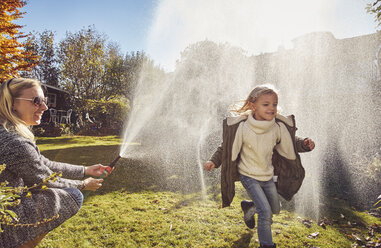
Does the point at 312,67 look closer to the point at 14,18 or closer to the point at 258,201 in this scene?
Result: the point at 258,201

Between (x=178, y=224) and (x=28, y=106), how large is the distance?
10.1 feet

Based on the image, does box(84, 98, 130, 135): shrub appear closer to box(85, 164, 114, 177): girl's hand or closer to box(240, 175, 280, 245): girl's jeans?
box(85, 164, 114, 177): girl's hand

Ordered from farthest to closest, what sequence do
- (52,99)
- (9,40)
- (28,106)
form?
(52,99) < (9,40) < (28,106)

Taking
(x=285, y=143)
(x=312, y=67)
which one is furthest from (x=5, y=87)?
(x=312, y=67)

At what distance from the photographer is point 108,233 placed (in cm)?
351

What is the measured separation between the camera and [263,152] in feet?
10.7

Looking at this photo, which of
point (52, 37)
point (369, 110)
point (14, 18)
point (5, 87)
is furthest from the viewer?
point (52, 37)

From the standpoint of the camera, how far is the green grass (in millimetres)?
3369

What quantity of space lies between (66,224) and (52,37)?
155 ft

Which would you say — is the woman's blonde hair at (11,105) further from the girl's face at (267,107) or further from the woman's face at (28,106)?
the girl's face at (267,107)

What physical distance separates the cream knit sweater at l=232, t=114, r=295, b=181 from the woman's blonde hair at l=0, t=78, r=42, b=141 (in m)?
2.78

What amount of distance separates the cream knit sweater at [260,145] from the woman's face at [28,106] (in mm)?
2706

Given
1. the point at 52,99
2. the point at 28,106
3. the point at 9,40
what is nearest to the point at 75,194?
the point at 28,106

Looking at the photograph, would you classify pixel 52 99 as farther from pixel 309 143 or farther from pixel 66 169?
pixel 309 143
